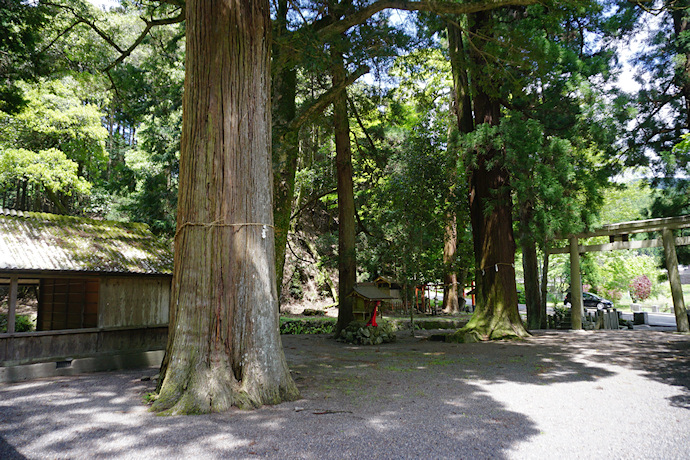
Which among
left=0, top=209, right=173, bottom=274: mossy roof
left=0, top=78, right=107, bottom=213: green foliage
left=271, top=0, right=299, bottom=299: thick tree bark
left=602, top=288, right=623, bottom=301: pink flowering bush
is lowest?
left=602, top=288, right=623, bottom=301: pink flowering bush

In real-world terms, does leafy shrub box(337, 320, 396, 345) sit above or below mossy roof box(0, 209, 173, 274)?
below

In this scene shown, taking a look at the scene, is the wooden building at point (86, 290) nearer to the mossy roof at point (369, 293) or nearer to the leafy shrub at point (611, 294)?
the mossy roof at point (369, 293)

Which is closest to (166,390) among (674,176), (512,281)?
(512,281)

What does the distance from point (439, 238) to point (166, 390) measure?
11.1m

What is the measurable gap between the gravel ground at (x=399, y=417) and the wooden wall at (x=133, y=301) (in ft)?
6.48

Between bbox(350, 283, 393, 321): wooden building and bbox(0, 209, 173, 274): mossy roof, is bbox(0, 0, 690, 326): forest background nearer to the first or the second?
bbox(350, 283, 393, 321): wooden building

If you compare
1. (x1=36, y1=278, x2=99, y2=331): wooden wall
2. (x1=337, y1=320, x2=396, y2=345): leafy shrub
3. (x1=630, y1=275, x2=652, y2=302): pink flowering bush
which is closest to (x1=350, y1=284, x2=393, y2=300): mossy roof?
(x1=337, y1=320, x2=396, y2=345): leafy shrub

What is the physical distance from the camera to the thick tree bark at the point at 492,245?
11.3 metres

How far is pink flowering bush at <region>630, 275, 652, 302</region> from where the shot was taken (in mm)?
32819

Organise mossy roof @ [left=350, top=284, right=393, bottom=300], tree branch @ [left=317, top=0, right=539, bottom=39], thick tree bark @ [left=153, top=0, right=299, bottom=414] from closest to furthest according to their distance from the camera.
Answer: thick tree bark @ [left=153, top=0, right=299, bottom=414] → tree branch @ [left=317, top=0, right=539, bottom=39] → mossy roof @ [left=350, top=284, right=393, bottom=300]

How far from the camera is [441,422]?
4230mm

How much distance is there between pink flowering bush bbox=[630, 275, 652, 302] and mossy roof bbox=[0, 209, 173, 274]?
114 ft

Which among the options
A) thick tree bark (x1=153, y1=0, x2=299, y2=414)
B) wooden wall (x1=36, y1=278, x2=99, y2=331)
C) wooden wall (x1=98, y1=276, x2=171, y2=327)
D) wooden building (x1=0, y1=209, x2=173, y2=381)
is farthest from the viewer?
wooden wall (x1=36, y1=278, x2=99, y2=331)

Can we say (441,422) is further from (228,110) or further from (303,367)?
(228,110)
